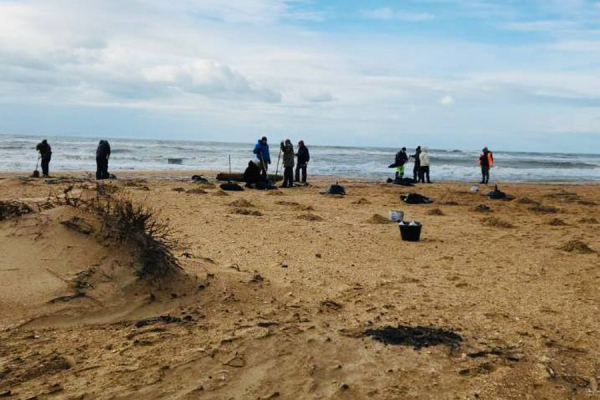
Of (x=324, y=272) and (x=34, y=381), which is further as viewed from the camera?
(x=324, y=272)

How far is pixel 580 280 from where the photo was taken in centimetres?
723

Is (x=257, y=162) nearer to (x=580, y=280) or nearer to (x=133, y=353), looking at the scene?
(x=580, y=280)

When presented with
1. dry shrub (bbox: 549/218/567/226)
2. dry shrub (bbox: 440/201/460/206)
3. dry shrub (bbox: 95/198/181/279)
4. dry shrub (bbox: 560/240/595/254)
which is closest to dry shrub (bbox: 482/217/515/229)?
dry shrub (bbox: 549/218/567/226)

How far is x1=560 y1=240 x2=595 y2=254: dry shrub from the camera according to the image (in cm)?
912

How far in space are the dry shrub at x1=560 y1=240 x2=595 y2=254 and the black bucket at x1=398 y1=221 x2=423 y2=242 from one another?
2259mm

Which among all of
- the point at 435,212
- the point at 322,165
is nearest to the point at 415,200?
the point at 435,212

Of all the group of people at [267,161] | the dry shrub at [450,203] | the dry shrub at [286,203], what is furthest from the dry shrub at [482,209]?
the group of people at [267,161]

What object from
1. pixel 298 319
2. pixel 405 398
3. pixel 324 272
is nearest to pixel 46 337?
pixel 298 319

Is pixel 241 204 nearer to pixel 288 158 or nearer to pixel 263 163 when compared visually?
pixel 263 163

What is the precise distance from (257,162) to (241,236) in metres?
9.53

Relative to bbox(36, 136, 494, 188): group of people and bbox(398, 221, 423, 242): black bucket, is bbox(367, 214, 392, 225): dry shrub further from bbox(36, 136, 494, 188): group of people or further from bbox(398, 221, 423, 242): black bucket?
bbox(36, 136, 494, 188): group of people

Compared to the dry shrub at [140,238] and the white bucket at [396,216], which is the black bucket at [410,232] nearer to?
the white bucket at [396,216]

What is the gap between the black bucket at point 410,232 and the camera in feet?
31.8

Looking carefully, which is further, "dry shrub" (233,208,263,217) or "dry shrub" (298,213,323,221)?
"dry shrub" (233,208,263,217)
